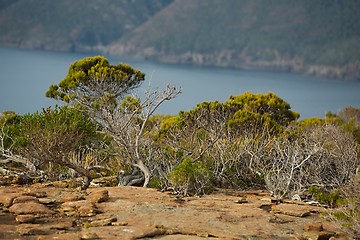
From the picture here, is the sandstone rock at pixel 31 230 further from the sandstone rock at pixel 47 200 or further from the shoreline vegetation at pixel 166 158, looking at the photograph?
the shoreline vegetation at pixel 166 158

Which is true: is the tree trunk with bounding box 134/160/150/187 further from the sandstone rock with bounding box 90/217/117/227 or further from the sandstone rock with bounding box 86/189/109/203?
the sandstone rock with bounding box 90/217/117/227

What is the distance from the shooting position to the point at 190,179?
551 inches

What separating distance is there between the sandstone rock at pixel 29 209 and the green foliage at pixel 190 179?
11.1 ft

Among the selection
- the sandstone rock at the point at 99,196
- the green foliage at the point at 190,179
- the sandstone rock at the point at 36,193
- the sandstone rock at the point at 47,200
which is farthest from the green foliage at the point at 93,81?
the sandstone rock at the point at 47,200

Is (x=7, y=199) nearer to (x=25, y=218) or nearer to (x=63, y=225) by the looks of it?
(x=25, y=218)

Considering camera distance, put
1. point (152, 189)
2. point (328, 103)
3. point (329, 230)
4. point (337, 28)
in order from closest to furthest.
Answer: point (329, 230)
point (152, 189)
point (328, 103)
point (337, 28)

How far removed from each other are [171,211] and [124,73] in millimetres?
12964

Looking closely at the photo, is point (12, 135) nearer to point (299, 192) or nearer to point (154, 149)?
point (154, 149)

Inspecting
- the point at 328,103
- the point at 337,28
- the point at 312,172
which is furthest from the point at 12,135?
Answer: the point at 337,28

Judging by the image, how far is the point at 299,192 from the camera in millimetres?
15047

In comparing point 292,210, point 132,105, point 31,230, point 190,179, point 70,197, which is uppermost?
point 132,105

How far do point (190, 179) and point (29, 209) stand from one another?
4029 millimetres

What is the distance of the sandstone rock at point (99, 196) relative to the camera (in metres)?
12.3

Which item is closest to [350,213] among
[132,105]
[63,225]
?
[63,225]
